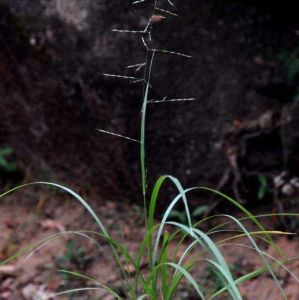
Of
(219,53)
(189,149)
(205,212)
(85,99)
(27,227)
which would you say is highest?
(219,53)

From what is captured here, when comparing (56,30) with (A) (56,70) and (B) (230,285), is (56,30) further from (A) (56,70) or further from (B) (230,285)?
(B) (230,285)

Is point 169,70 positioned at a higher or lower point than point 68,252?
higher

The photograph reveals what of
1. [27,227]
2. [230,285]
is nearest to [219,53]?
[27,227]

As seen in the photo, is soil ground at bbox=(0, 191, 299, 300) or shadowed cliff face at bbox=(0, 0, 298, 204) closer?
soil ground at bbox=(0, 191, 299, 300)

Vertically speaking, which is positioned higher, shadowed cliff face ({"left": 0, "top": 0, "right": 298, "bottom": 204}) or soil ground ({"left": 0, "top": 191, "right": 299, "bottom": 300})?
shadowed cliff face ({"left": 0, "top": 0, "right": 298, "bottom": 204})
